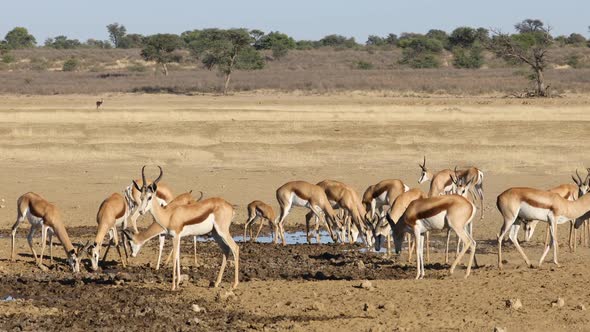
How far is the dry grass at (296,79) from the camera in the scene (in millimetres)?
54688

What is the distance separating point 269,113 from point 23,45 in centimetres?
8756

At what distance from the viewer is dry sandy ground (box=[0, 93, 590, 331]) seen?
11.7m

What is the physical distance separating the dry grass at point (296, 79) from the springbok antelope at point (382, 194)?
1316 inches

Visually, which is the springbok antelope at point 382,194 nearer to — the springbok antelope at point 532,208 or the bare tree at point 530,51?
the springbok antelope at point 532,208

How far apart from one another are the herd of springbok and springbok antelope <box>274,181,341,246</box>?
2 cm

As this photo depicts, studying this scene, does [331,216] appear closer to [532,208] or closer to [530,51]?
[532,208]

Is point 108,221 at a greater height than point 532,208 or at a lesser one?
lesser

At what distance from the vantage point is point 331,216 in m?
18.0

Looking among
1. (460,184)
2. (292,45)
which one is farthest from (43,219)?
(292,45)

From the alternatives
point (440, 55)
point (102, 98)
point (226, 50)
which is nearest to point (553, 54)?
point (440, 55)

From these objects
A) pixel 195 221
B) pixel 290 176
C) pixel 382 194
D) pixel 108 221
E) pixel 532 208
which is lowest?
pixel 290 176

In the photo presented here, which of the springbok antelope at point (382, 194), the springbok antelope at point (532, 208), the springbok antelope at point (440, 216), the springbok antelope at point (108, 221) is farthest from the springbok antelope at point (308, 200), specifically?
the springbok antelope at point (440, 216)

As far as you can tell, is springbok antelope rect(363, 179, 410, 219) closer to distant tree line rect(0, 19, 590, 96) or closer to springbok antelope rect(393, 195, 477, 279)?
springbok antelope rect(393, 195, 477, 279)

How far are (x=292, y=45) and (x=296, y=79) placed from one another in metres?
40.9
